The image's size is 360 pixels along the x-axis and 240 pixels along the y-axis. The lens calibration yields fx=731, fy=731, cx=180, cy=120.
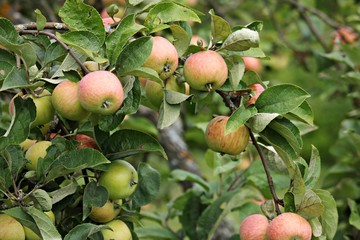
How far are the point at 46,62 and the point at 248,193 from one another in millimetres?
681

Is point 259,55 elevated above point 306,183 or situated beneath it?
elevated above

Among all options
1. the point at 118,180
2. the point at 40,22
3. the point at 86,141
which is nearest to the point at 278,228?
the point at 118,180

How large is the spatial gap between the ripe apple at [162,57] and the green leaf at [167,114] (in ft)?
0.19

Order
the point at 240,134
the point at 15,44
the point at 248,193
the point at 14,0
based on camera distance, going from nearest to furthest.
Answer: the point at 15,44, the point at 240,134, the point at 248,193, the point at 14,0

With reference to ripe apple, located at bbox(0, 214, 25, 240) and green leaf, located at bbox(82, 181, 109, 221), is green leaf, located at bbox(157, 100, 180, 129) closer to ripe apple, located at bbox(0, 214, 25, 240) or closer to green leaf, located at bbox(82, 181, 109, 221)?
green leaf, located at bbox(82, 181, 109, 221)

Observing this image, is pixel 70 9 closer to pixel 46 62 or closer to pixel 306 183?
pixel 46 62

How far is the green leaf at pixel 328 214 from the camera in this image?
1180mm

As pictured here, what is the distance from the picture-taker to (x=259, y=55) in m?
1.19

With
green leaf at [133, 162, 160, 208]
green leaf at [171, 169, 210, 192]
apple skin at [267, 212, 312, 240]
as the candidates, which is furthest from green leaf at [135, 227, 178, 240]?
apple skin at [267, 212, 312, 240]

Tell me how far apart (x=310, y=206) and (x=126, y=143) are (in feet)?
1.00

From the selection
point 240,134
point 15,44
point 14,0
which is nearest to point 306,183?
point 240,134

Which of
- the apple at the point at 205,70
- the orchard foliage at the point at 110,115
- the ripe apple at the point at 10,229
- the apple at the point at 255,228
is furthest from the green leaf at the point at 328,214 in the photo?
the ripe apple at the point at 10,229

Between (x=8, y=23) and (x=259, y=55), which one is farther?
(x=259, y=55)

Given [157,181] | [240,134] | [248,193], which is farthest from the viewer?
[248,193]
